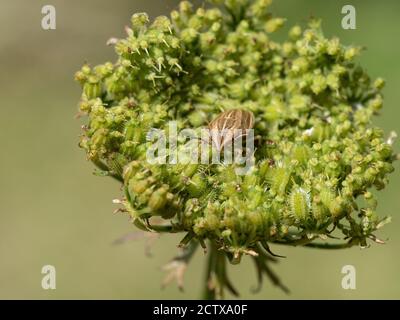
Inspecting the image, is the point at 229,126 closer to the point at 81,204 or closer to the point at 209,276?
the point at 209,276

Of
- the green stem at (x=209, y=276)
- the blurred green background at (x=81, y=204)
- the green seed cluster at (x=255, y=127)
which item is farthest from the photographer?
the blurred green background at (x=81, y=204)

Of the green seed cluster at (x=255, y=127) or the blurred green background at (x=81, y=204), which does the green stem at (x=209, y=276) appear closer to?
the green seed cluster at (x=255, y=127)

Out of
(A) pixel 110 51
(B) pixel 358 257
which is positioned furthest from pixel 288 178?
(A) pixel 110 51

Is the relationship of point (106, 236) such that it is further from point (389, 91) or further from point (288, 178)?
point (288, 178)

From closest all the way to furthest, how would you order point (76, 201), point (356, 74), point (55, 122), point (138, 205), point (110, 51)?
point (138, 205) → point (356, 74) → point (76, 201) → point (55, 122) → point (110, 51)

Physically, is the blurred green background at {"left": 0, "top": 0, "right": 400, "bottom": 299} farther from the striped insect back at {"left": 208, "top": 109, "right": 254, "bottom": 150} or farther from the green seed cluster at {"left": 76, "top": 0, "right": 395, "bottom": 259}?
the striped insect back at {"left": 208, "top": 109, "right": 254, "bottom": 150}

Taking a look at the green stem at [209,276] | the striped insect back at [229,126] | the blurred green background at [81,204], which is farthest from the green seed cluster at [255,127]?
the blurred green background at [81,204]
